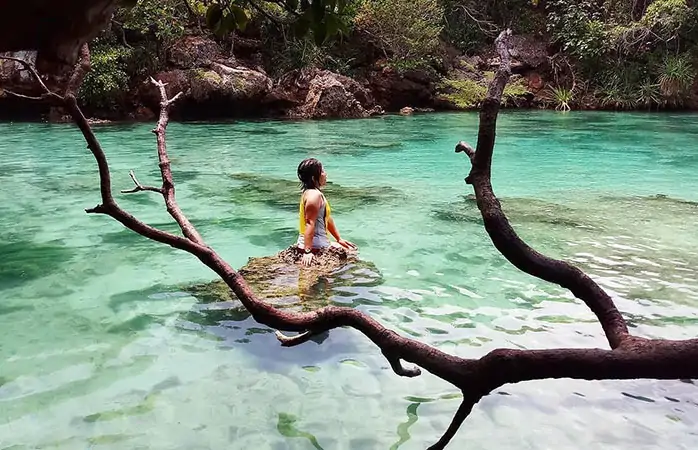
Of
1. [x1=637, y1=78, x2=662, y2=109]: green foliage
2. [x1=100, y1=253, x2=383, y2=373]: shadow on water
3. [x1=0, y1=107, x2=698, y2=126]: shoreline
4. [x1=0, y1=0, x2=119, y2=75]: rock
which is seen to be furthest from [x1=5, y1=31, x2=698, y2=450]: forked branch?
[x1=637, y1=78, x2=662, y2=109]: green foliage

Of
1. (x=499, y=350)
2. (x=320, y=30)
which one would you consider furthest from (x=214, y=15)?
(x=499, y=350)

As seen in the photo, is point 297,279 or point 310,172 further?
point 310,172

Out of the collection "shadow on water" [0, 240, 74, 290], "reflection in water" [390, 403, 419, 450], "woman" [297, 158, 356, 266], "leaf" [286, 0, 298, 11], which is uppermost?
"leaf" [286, 0, 298, 11]

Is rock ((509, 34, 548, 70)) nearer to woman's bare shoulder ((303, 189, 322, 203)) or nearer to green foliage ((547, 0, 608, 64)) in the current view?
green foliage ((547, 0, 608, 64))

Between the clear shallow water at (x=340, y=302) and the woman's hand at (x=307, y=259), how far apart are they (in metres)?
0.44

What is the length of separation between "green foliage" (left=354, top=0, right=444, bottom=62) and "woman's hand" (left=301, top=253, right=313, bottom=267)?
18206 millimetres

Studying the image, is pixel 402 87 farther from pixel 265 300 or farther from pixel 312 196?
pixel 265 300

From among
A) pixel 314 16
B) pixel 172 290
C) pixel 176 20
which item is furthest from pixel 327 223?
pixel 176 20

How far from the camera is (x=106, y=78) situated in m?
19.2

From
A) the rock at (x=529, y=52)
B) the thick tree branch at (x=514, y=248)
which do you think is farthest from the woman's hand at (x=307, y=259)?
the rock at (x=529, y=52)

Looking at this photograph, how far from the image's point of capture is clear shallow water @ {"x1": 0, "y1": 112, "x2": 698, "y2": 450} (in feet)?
10.7

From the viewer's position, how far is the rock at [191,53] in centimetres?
2025

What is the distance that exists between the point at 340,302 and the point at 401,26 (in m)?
19.3

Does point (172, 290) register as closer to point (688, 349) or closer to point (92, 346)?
point (92, 346)
